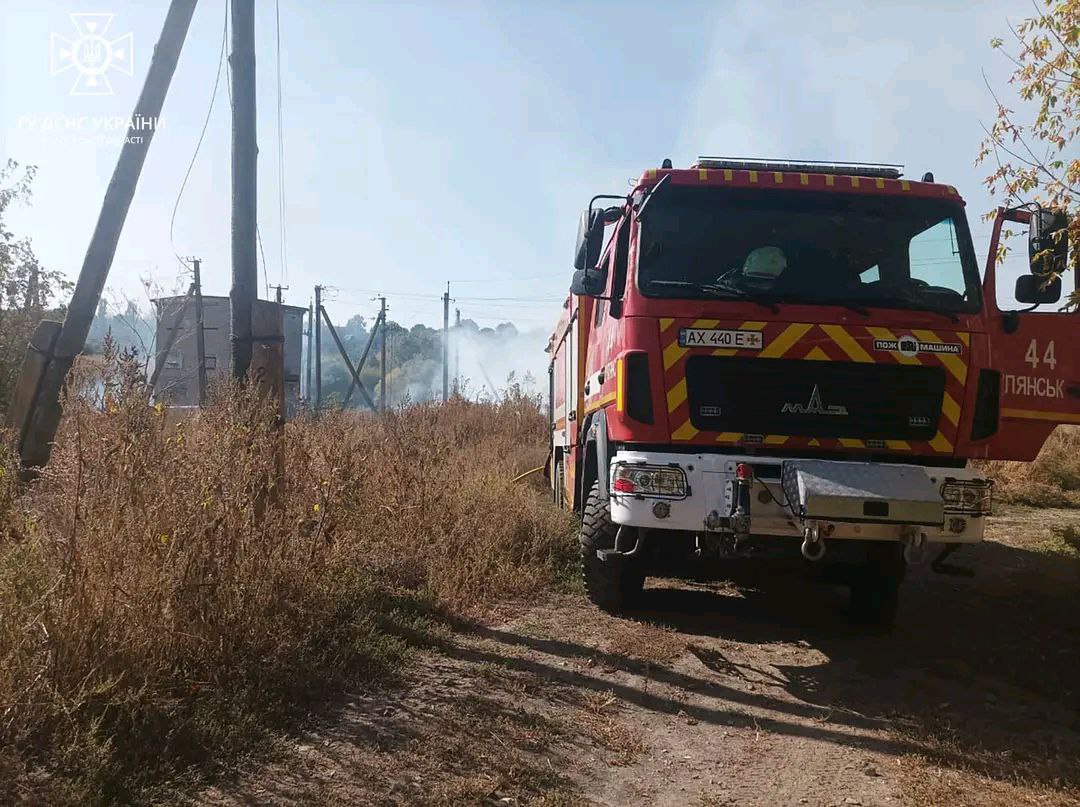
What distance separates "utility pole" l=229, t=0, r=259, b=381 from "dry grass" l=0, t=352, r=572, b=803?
759mm

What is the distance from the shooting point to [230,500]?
4.02m

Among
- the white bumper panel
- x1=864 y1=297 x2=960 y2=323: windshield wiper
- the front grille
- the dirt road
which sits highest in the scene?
x1=864 y1=297 x2=960 y2=323: windshield wiper

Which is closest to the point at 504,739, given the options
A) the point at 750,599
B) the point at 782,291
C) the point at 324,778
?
the point at 324,778

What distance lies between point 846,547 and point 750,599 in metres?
1.99

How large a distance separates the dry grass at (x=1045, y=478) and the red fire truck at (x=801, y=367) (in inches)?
333

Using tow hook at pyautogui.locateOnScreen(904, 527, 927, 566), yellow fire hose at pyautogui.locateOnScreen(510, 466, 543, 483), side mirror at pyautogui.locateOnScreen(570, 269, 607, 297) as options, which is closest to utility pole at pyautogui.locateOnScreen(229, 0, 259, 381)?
side mirror at pyautogui.locateOnScreen(570, 269, 607, 297)

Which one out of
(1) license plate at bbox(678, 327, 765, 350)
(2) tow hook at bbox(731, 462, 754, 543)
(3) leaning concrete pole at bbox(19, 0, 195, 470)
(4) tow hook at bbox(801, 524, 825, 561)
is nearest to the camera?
(4) tow hook at bbox(801, 524, 825, 561)

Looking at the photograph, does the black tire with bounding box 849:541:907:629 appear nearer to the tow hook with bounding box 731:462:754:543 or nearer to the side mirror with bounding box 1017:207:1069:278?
the tow hook with bounding box 731:462:754:543

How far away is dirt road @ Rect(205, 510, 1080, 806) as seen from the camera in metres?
3.11

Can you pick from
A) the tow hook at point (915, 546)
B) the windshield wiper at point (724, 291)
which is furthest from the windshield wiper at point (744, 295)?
the tow hook at point (915, 546)

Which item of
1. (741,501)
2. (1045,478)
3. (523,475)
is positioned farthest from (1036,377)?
(1045,478)

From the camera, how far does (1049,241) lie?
4738 mm

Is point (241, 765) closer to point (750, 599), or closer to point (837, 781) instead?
point (837, 781)

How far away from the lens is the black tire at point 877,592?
17.2 ft
